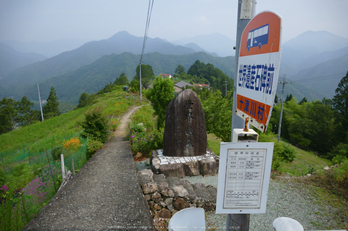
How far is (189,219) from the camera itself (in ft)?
6.45

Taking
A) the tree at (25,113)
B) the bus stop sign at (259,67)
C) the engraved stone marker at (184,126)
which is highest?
the bus stop sign at (259,67)

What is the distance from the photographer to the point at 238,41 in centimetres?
180

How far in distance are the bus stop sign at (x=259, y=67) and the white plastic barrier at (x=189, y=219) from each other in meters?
1.08

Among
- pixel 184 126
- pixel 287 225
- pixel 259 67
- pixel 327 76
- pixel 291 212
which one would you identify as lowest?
pixel 291 212

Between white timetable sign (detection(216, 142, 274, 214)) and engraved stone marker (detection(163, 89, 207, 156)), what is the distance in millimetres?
5548

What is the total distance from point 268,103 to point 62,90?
135 metres

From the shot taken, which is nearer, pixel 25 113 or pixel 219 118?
pixel 219 118

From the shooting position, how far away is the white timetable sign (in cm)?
150

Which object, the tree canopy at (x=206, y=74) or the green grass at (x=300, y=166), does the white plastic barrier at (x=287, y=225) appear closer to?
the green grass at (x=300, y=166)

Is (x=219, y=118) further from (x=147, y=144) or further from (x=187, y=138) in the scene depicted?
(x=147, y=144)

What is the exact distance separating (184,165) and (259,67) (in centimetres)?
578

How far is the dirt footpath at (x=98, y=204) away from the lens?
12.4 ft

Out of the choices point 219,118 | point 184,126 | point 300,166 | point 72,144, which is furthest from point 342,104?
point 72,144

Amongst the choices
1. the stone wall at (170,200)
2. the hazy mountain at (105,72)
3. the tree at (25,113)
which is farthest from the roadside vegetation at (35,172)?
the hazy mountain at (105,72)
